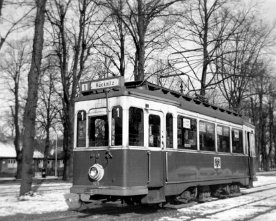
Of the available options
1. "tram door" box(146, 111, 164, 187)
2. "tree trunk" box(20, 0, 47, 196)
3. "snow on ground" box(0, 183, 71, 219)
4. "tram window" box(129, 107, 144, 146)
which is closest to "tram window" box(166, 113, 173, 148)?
"tram door" box(146, 111, 164, 187)

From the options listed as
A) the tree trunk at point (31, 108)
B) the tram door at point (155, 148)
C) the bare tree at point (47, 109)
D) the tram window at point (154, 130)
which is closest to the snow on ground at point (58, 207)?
the tree trunk at point (31, 108)

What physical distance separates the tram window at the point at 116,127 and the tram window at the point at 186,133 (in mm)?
2210

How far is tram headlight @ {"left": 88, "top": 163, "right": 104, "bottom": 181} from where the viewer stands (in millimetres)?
10016

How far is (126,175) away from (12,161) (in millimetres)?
61361

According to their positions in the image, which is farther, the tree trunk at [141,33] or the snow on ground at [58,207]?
the tree trunk at [141,33]

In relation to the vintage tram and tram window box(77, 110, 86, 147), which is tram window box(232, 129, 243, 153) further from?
tram window box(77, 110, 86, 147)

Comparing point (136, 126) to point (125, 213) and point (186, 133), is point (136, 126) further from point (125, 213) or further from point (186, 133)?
point (125, 213)

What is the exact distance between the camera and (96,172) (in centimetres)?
1004

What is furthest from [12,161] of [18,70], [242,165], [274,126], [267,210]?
[267,210]

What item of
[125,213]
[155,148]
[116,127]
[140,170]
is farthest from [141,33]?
[125,213]

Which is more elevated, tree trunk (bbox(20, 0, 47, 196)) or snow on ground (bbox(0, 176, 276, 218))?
tree trunk (bbox(20, 0, 47, 196))

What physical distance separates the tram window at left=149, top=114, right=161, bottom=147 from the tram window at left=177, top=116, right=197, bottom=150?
37.4 inches

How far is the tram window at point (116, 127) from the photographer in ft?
32.8

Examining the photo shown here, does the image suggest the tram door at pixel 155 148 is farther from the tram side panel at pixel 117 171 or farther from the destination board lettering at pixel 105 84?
the destination board lettering at pixel 105 84
